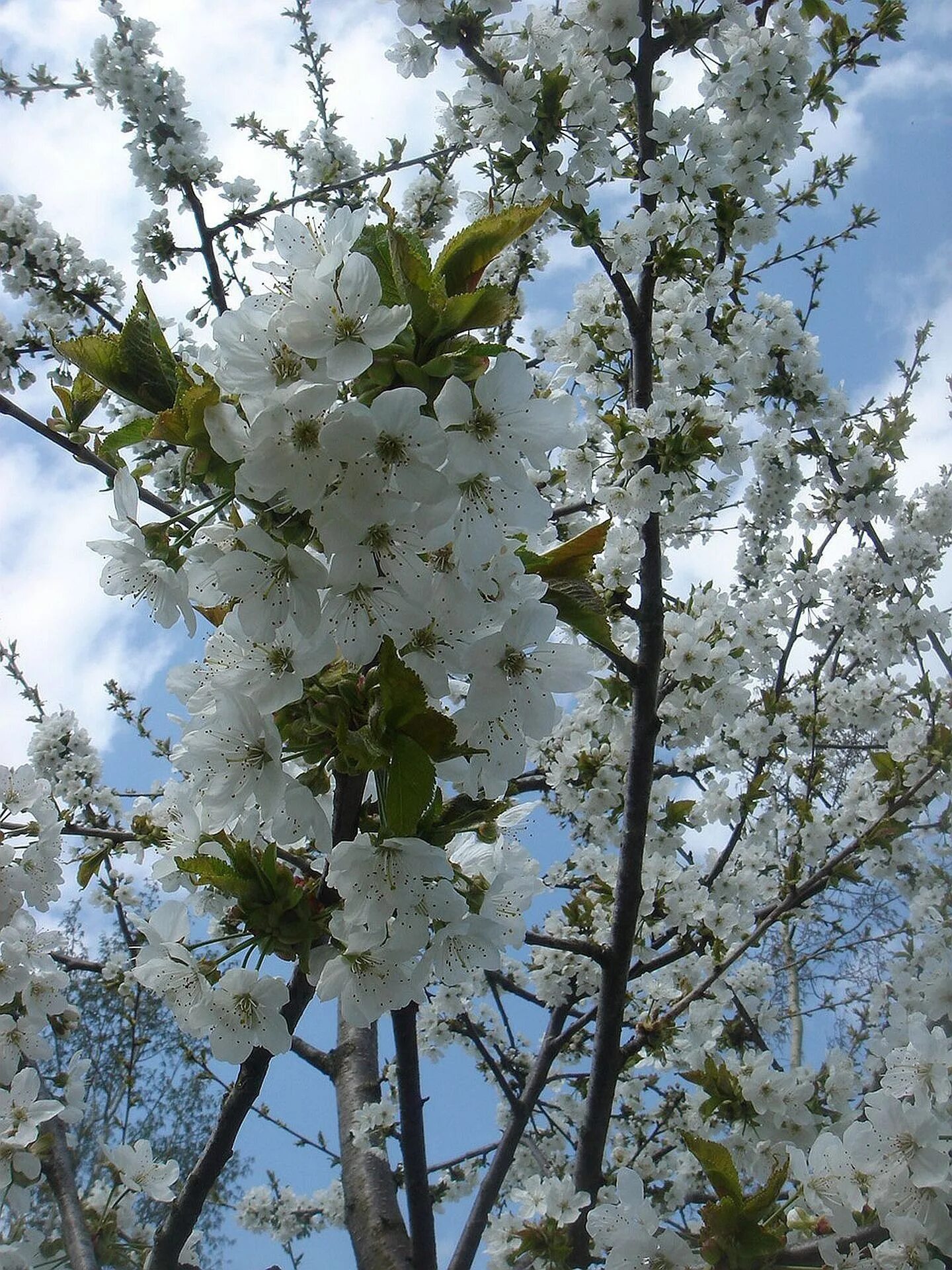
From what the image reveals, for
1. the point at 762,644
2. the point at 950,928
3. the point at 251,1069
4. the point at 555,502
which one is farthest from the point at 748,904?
the point at 251,1069

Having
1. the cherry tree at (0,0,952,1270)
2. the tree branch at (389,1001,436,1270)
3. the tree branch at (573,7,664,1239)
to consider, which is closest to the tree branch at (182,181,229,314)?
the cherry tree at (0,0,952,1270)

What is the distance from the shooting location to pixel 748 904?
396 centimetres

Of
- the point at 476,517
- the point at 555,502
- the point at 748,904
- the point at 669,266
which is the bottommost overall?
the point at 476,517

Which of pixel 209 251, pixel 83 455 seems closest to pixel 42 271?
pixel 209 251

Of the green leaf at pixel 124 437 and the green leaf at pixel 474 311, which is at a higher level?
the green leaf at pixel 124 437

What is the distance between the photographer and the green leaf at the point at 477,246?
3.25 ft

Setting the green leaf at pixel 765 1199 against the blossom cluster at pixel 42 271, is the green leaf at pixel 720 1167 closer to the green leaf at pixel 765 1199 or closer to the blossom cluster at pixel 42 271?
the green leaf at pixel 765 1199

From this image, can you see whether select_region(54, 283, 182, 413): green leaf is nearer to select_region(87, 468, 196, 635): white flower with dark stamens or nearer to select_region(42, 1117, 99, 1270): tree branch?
select_region(87, 468, 196, 635): white flower with dark stamens

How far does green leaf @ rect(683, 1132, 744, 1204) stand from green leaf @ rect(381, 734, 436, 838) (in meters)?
0.97

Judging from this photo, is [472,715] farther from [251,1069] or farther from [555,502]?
[555,502]

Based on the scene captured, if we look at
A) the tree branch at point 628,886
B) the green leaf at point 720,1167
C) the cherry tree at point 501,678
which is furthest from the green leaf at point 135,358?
the tree branch at point 628,886

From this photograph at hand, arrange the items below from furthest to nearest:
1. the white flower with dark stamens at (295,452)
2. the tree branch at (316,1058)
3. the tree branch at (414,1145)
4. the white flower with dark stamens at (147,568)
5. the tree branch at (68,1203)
Answer: the tree branch at (316,1058), the tree branch at (414,1145), the tree branch at (68,1203), the white flower with dark stamens at (147,568), the white flower with dark stamens at (295,452)

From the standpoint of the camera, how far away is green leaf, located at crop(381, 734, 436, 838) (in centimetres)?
96

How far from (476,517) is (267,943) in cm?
57
